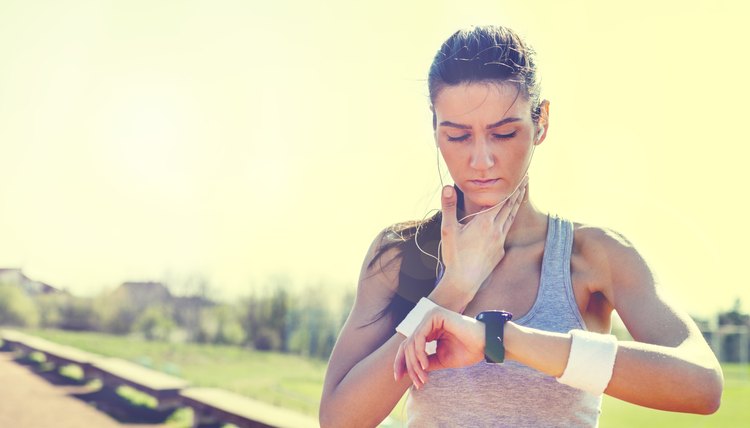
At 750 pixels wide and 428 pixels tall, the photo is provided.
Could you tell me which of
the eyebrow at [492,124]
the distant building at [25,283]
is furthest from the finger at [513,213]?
the distant building at [25,283]

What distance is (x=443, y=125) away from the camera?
1924 millimetres

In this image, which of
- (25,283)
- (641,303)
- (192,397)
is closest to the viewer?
(641,303)

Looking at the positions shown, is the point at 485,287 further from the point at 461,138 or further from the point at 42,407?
the point at 42,407

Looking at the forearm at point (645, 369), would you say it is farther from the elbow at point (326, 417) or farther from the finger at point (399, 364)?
the elbow at point (326, 417)

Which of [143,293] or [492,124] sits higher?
[492,124]

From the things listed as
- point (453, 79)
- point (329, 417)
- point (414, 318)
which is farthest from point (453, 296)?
point (453, 79)

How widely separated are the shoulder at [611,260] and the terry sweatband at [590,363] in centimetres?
33

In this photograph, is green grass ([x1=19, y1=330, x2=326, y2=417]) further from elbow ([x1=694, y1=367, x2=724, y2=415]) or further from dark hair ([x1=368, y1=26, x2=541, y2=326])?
elbow ([x1=694, y1=367, x2=724, y2=415])

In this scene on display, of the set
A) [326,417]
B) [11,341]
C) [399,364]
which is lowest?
[11,341]

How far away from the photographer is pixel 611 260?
71.8 inches

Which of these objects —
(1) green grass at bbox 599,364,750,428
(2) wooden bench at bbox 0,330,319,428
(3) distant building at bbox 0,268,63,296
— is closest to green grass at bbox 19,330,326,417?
(2) wooden bench at bbox 0,330,319,428

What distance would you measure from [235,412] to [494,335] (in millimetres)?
6518

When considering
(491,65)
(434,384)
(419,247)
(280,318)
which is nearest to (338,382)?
(434,384)

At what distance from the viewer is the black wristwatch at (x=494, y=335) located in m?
1.55
